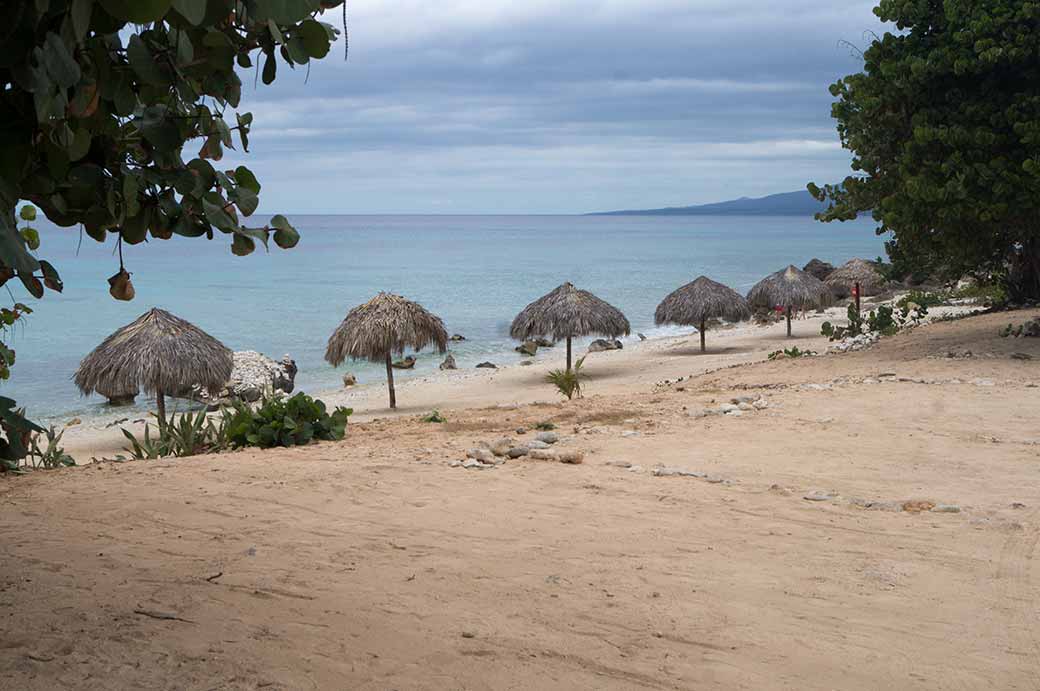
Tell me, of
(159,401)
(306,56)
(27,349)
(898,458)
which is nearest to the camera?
(306,56)

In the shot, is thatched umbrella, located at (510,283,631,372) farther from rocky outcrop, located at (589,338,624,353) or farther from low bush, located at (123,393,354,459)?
low bush, located at (123,393,354,459)

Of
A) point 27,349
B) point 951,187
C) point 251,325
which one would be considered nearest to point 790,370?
point 951,187

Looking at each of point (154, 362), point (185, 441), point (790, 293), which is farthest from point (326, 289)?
point (185, 441)

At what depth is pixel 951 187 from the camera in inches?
509

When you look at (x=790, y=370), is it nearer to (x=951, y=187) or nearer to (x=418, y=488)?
(x=951, y=187)

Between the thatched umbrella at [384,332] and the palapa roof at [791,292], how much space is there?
13.0 metres

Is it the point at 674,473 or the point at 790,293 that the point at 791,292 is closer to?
the point at 790,293

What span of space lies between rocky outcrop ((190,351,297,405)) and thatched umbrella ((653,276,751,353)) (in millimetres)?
9986

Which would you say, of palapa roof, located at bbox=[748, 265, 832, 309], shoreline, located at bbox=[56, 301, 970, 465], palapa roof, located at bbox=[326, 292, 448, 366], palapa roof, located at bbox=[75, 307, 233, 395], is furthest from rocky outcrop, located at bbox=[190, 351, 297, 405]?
palapa roof, located at bbox=[748, 265, 832, 309]

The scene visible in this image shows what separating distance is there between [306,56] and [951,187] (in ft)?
38.9

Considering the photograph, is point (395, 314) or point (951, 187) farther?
point (395, 314)

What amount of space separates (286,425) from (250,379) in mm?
14293

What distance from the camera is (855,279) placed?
3803 cm

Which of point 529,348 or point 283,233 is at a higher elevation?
point 283,233
